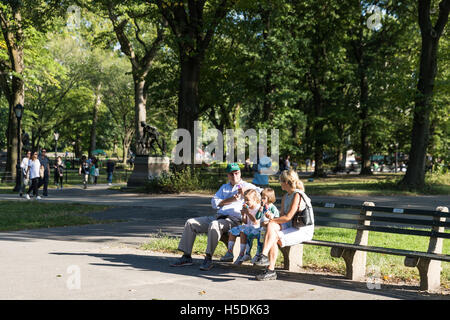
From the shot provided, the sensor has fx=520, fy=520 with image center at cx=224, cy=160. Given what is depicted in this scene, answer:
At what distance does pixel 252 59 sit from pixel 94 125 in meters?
29.2

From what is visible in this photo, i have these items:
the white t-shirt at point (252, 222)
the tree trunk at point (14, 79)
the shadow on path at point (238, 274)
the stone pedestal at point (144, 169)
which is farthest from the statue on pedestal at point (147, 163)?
the white t-shirt at point (252, 222)

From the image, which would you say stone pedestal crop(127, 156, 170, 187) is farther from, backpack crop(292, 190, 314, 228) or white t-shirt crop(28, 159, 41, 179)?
backpack crop(292, 190, 314, 228)

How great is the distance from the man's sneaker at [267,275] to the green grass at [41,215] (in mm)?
6895

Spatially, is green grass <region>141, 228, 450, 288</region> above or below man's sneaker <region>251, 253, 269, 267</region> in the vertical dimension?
below

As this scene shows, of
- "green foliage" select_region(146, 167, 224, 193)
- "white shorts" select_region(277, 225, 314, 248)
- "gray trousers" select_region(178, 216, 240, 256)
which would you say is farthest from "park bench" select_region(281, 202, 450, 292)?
"green foliage" select_region(146, 167, 224, 193)

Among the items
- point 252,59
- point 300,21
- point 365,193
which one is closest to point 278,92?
point 252,59

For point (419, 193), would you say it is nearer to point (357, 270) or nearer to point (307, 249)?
point (307, 249)

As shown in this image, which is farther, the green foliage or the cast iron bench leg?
the green foliage

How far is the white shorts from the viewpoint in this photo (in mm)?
6868

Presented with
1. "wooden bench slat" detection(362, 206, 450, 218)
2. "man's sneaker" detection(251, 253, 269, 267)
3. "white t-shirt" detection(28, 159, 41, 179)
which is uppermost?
"white t-shirt" detection(28, 159, 41, 179)

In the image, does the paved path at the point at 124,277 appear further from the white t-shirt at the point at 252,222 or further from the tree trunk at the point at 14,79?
the tree trunk at the point at 14,79

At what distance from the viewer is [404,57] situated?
37.6m

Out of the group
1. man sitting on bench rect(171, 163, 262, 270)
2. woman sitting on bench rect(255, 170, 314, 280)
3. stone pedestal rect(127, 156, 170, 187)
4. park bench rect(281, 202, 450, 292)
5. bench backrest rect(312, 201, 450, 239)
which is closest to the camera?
park bench rect(281, 202, 450, 292)

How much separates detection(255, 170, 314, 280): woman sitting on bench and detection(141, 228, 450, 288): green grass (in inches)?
32.3
